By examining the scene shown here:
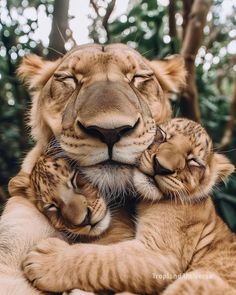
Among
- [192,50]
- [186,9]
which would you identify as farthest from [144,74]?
[186,9]

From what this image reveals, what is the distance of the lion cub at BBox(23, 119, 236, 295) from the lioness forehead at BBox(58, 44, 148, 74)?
234 mm

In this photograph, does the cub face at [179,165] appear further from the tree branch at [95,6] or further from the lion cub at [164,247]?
the tree branch at [95,6]

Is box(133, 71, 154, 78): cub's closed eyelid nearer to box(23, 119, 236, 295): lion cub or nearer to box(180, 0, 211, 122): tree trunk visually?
box(23, 119, 236, 295): lion cub

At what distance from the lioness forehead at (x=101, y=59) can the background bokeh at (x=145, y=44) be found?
0.93 feet

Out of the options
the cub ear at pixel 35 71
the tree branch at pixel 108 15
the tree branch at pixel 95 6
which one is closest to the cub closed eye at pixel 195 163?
the cub ear at pixel 35 71

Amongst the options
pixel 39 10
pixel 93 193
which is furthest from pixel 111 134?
pixel 39 10

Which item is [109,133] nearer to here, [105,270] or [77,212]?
[77,212]

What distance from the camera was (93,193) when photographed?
1567mm

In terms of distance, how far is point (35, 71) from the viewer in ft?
6.35

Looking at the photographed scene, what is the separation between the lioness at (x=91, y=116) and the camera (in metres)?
1.50

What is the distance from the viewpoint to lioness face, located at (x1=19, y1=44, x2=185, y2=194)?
4.89 ft

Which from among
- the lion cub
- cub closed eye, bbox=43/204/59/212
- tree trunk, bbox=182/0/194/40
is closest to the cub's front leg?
the lion cub

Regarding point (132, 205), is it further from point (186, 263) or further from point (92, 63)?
point (92, 63)

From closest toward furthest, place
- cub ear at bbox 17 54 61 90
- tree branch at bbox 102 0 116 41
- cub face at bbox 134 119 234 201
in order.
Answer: cub face at bbox 134 119 234 201, cub ear at bbox 17 54 61 90, tree branch at bbox 102 0 116 41
